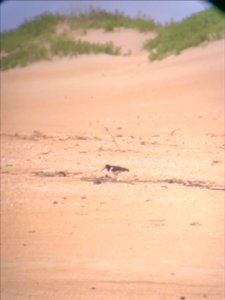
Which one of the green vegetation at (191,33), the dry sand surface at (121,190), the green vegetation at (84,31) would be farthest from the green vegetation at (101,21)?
the dry sand surface at (121,190)

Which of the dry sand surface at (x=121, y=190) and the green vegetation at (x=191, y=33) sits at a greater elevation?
the green vegetation at (x=191, y=33)

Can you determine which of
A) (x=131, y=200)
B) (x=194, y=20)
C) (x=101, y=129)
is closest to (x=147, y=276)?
(x=131, y=200)

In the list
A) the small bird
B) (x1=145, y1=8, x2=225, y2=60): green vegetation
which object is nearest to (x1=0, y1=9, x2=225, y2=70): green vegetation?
(x1=145, y1=8, x2=225, y2=60): green vegetation

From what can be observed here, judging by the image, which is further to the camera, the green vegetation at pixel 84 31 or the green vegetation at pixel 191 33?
the green vegetation at pixel 84 31

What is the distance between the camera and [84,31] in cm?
2275

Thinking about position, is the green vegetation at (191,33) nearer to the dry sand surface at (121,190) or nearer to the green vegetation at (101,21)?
the dry sand surface at (121,190)

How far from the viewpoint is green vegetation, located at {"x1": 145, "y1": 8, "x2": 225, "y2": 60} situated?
12.7 m

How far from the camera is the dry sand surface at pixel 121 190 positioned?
176 inches

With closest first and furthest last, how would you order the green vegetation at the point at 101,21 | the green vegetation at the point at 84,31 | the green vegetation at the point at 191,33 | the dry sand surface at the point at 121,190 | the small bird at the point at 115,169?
the dry sand surface at the point at 121,190 → the small bird at the point at 115,169 → the green vegetation at the point at 191,33 → the green vegetation at the point at 84,31 → the green vegetation at the point at 101,21

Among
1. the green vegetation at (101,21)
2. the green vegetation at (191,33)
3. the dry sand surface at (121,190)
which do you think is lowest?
the dry sand surface at (121,190)

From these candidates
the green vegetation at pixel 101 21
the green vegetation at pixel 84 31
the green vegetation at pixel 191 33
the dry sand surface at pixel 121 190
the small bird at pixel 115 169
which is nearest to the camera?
the dry sand surface at pixel 121 190

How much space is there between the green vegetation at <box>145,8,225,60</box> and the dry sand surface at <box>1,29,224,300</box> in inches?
17.1

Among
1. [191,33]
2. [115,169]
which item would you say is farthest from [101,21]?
[115,169]

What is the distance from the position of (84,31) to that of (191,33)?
377 inches
